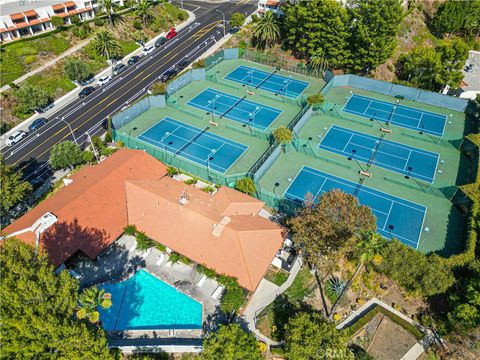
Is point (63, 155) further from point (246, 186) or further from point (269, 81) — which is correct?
point (269, 81)

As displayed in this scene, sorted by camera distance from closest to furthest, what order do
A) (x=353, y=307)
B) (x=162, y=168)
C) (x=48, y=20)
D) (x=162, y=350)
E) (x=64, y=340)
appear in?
(x=64, y=340) < (x=162, y=350) < (x=353, y=307) < (x=162, y=168) < (x=48, y=20)

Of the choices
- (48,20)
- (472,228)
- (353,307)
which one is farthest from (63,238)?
(48,20)

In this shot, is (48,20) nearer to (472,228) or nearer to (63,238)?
(63,238)

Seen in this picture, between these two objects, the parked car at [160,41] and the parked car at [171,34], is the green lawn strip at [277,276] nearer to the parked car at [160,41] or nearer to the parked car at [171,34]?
the parked car at [160,41]

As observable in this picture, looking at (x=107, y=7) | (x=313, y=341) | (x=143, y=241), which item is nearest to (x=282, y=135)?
(x=143, y=241)

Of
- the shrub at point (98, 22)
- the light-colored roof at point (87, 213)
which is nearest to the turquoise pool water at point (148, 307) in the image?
the light-colored roof at point (87, 213)
